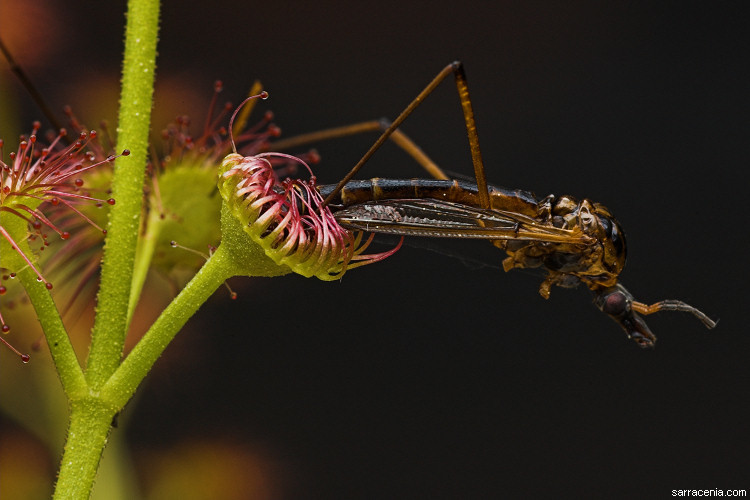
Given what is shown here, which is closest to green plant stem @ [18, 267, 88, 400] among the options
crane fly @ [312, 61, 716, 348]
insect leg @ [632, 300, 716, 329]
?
crane fly @ [312, 61, 716, 348]

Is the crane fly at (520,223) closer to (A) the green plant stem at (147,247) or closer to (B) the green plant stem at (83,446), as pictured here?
(A) the green plant stem at (147,247)

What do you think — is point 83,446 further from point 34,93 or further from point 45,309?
point 34,93

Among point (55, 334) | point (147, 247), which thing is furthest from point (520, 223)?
point (55, 334)

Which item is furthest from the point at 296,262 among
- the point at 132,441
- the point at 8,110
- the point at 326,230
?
the point at 132,441

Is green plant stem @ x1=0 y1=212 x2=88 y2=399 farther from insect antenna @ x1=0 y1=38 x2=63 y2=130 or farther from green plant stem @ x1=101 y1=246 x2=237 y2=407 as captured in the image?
insect antenna @ x1=0 y1=38 x2=63 y2=130

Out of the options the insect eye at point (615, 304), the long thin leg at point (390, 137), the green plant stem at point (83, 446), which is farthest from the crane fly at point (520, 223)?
the green plant stem at point (83, 446)
